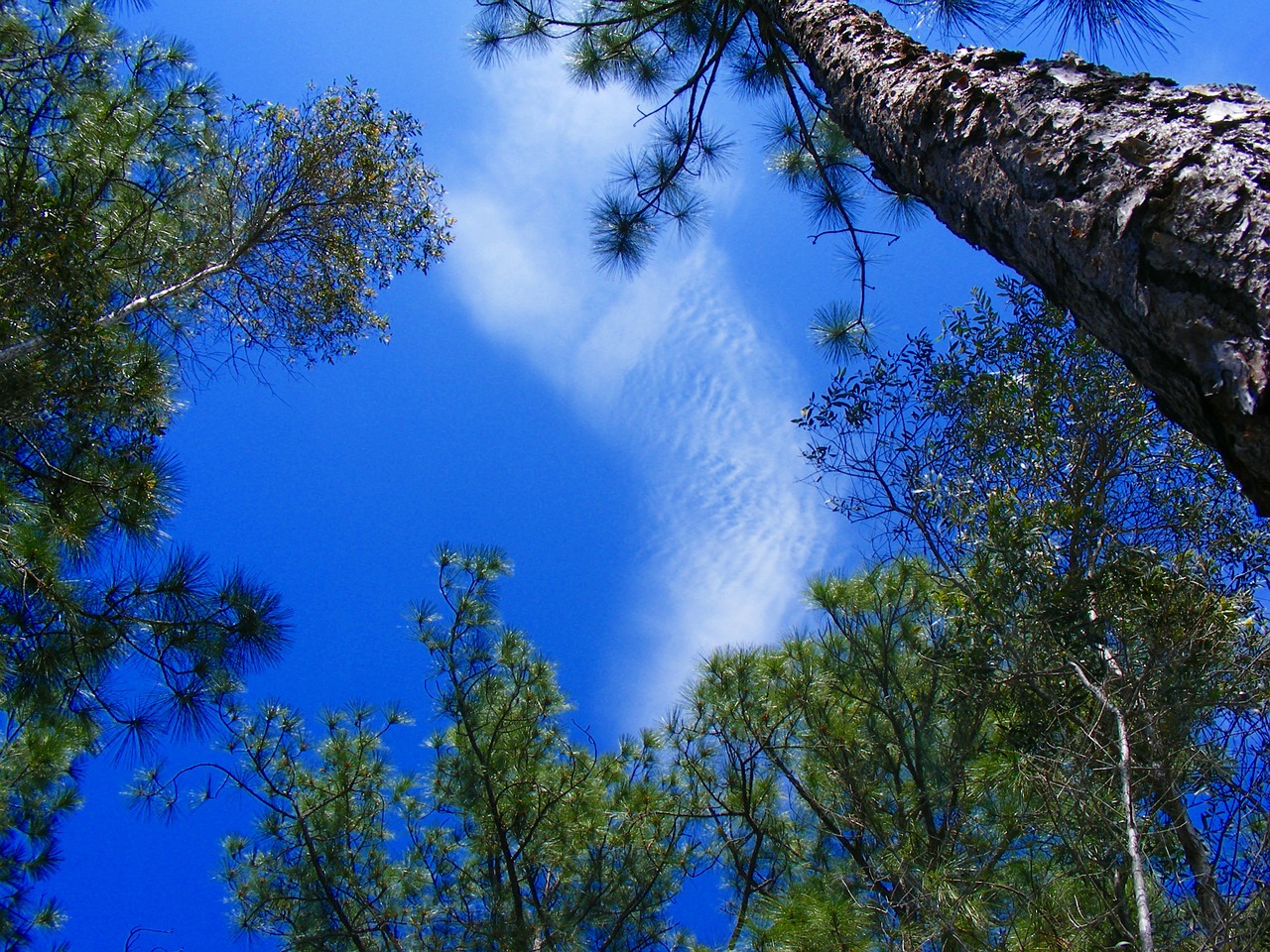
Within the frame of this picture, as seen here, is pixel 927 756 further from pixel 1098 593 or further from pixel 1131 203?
pixel 1131 203

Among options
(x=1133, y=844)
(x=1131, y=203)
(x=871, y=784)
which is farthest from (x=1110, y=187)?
(x=871, y=784)

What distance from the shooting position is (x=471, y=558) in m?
5.49

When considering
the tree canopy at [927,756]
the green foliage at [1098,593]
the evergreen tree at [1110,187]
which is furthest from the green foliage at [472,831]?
the evergreen tree at [1110,187]

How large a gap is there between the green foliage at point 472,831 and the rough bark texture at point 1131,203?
15.0 ft

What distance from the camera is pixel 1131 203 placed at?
108 cm

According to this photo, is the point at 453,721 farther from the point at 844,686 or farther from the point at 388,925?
the point at 844,686

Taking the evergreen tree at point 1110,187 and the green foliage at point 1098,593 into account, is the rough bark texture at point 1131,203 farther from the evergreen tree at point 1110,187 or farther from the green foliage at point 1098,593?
the green foliage at point 1098,593

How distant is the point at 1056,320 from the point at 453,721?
5027 mm

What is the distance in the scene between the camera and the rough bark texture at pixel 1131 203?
0.87 m

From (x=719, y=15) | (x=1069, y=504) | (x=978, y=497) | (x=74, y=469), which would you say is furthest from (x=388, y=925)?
(x=719, y=15)

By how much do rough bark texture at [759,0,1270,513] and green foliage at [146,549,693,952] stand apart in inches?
180

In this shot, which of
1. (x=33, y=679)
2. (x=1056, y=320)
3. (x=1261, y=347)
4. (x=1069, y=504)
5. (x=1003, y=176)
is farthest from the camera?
(x=1056, y=320)

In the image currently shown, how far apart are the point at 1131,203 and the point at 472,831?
18.1ft

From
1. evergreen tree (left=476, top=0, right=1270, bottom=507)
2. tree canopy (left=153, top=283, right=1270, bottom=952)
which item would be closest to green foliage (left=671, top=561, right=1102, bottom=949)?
tree canopy (left=153, top=283, right=1270, bottom=952)
